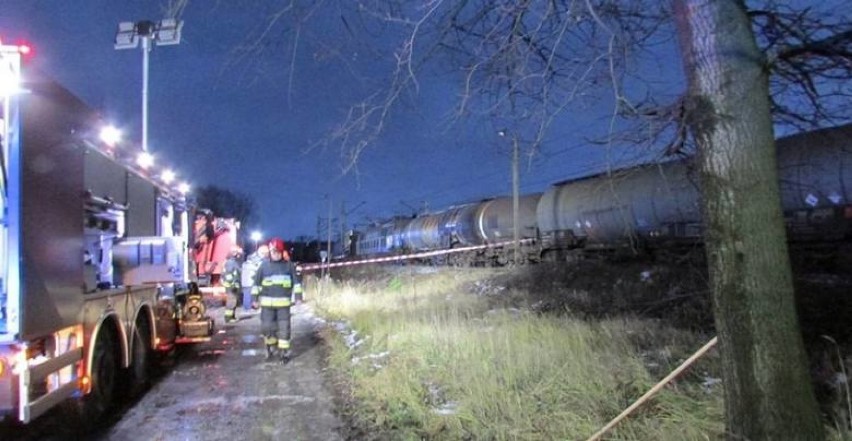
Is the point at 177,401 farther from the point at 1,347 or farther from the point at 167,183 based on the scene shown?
the point at 167,183

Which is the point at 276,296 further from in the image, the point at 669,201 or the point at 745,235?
the point at 669,201

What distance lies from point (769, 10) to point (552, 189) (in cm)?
2310

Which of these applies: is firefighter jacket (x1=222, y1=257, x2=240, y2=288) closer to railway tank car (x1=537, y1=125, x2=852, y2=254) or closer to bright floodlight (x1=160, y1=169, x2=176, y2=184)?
bright floodlight (x1=160, y1=169, x2=176, y2=184)

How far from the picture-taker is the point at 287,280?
10664 millimetres

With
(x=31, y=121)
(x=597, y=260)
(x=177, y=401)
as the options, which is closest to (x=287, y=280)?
(x=177, y=401)

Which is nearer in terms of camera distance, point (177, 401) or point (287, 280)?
point (177, 401)

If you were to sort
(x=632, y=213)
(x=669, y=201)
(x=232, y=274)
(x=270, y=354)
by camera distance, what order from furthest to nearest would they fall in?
(x=632, y=213) → (x=669, y=201) → (x=232, y=274) → (x=270, y=354)

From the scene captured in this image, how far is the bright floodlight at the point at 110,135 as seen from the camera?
688cm

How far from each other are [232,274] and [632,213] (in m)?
11.3

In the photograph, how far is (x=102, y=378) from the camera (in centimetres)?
670

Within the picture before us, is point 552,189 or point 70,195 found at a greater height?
point 552,189

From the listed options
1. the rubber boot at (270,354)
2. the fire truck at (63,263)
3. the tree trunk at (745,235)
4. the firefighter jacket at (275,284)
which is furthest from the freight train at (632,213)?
the rubber boot at (270,354)

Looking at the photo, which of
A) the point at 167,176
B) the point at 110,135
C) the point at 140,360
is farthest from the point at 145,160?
the point at 140,360

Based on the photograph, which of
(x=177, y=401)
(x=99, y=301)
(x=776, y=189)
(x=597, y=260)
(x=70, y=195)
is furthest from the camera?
(x=597, y=260)
